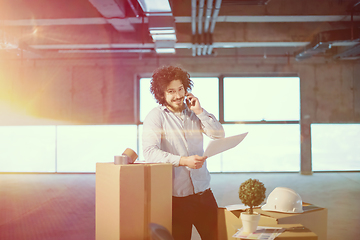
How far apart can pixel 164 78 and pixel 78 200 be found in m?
4.47

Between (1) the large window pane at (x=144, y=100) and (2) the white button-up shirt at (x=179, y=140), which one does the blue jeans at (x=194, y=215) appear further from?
(1) the large window pane at (x=144, y=100)

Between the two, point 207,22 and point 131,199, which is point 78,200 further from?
point 131,199

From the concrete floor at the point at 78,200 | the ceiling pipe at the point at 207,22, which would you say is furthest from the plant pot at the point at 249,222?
the ceiling pipe at the point at 207,22

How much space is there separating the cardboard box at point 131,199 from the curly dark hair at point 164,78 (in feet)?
1.67

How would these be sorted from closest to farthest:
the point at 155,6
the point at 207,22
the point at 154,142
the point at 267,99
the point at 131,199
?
the point at 131,199 → the point at 154,142 → the point at 155,6 → the point at 207,22 → the point at 267,99

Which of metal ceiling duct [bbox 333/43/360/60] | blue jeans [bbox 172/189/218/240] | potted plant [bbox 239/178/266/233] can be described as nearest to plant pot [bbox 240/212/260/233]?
potted plant [bbox 239/178/266/233]

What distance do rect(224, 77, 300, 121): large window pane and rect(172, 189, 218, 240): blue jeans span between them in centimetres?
762

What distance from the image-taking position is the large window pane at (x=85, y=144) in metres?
9.29

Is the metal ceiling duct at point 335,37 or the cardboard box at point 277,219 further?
the metal ceiling duct at point 335,37

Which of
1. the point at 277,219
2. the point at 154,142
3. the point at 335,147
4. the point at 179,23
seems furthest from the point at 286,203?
the point at 335,147

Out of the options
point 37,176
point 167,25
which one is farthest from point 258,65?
point 37,176

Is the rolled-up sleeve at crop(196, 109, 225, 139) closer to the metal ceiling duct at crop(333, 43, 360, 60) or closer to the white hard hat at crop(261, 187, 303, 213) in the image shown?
the white hard hat at crop(261, 187, 303, 213)

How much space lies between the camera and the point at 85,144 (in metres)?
9.31

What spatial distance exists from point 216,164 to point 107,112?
368 cm
